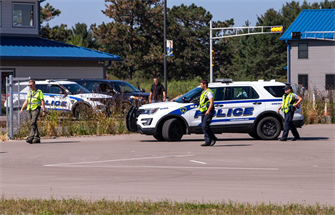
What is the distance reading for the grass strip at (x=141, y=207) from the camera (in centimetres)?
754

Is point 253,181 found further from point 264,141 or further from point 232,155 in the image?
point 264,141

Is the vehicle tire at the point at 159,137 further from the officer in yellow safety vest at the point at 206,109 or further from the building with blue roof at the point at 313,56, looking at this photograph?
the building with blue roof at the point at 313,56

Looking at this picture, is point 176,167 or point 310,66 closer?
point 176,167

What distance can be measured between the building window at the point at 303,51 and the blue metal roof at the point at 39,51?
24805 millimetres

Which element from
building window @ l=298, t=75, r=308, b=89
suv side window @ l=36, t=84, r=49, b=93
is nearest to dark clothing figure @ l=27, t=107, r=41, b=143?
suv side window @ l=36, t=84, r=49, b=93

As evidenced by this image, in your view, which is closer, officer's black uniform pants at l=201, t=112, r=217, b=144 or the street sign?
officer's black uniform pants at l=201, t=112, r=217, b=144

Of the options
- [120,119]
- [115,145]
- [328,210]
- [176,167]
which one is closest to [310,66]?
[120,119]

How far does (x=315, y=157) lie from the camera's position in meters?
14.3

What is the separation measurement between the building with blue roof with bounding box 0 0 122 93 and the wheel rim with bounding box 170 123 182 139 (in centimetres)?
1539

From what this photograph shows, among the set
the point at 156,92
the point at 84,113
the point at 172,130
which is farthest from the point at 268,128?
the point at 84,113

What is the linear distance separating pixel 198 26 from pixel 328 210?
7015cm

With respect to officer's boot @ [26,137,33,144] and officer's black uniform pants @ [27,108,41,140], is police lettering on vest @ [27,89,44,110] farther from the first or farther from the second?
officer's boot @ [26,137,33,144]

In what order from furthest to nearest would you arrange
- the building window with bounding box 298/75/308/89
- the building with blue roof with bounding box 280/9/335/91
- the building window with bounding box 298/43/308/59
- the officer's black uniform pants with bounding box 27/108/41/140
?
the building window with bounding box 298/75/308/89
the building window with bounding box 298/43/308/59
the building with blue roof with bounding box 280/9/335/91
the officer's black uniform pants with bounding box 27/108/41/140

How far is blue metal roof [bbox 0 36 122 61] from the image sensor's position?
104 ft
